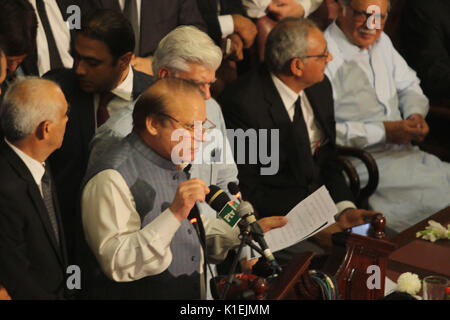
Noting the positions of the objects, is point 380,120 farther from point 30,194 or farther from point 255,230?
point 30,194

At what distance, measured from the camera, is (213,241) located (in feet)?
8.65

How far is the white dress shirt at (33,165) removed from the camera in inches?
91.7

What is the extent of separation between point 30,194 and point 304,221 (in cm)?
98

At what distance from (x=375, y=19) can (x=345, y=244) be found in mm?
1844

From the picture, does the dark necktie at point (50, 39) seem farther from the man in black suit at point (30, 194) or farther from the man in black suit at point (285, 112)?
the man in black suit at point (285, 112)

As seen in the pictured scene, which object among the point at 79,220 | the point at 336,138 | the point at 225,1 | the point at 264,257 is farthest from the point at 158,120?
the point at 336,138

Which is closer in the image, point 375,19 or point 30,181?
point 30,181

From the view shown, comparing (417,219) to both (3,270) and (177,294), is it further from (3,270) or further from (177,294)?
(3,270)

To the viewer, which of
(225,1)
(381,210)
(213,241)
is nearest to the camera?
(213,241)

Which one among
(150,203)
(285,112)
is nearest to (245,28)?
(285,112)

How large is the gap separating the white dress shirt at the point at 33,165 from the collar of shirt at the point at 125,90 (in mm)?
469

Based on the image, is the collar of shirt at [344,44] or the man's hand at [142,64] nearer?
the man's hand at [142,64]

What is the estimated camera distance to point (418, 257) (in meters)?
2.79

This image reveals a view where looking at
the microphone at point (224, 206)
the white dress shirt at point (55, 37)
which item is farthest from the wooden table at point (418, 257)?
the white dress shirt at point (55, 37)
